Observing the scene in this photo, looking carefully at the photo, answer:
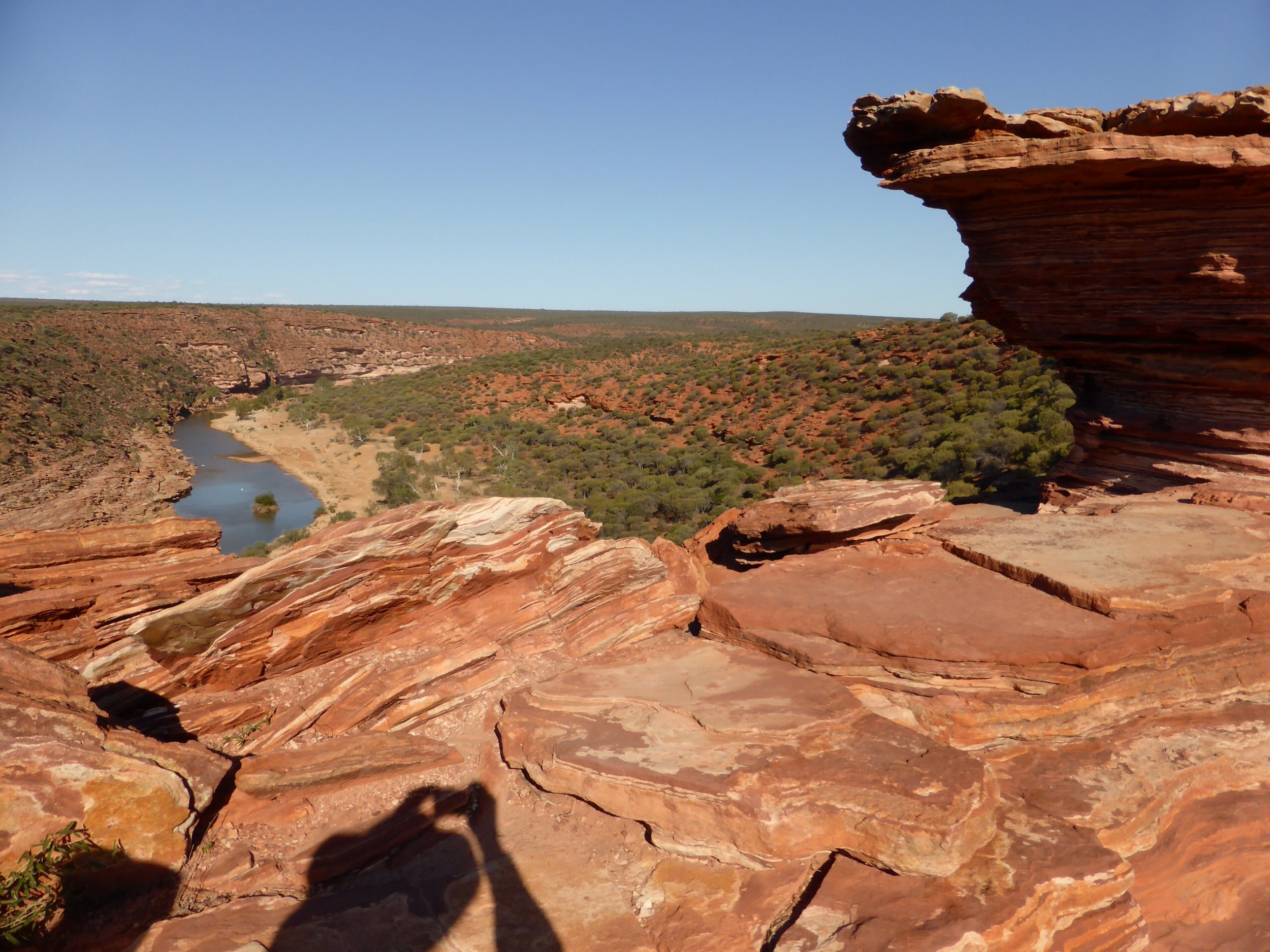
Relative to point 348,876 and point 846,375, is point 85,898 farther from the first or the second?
point 846,375

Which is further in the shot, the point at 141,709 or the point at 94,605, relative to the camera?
the point at 94,605

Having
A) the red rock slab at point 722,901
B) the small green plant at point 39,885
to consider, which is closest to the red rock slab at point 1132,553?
the red rock slab at point 722,901

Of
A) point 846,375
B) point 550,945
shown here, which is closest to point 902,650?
point 550,945

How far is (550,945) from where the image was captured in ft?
14.3

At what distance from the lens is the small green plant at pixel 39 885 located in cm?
412

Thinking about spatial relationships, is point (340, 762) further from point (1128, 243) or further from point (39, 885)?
point (1128, 243)

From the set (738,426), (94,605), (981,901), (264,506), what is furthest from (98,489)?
(981,901)

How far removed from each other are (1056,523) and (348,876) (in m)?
9.78

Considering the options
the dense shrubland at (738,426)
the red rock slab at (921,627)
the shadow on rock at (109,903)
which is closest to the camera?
the shadow on rock at (109,903)

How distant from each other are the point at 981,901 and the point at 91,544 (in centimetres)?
980

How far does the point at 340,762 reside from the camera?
6.11 m

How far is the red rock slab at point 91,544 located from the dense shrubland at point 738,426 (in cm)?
→ 1410

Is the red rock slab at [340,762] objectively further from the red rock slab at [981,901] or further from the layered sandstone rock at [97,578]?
the red rock slab at [981,901]

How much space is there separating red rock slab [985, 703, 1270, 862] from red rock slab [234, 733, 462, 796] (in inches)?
198
